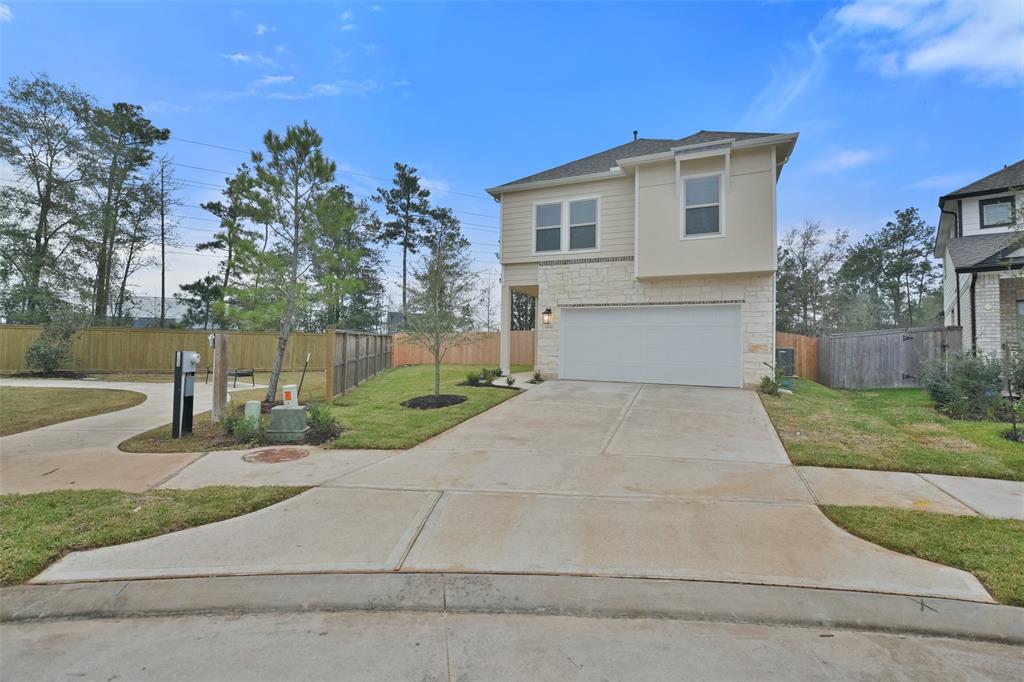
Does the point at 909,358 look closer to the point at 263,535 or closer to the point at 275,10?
the point at 263,535

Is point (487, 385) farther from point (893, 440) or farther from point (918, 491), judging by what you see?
point (918, 491)

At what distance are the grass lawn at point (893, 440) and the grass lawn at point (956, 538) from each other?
5.18ft

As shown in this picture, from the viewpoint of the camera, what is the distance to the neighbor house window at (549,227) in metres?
13.1

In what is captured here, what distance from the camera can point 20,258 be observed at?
17609mm

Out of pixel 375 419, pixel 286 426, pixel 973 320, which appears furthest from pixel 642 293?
pixel 286 426

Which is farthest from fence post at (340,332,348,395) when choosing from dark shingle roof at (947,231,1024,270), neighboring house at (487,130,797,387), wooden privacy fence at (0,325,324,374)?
dark shingle roof at (947,231,1024,270)

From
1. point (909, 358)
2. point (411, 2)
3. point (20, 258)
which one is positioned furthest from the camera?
point (20, 258)

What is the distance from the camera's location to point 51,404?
9531 mm

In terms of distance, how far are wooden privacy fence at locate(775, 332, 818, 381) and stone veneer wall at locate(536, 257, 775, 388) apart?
7104 millimetres

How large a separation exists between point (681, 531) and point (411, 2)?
10673mm

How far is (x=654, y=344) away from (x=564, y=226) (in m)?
4.13

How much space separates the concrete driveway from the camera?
9.32ft

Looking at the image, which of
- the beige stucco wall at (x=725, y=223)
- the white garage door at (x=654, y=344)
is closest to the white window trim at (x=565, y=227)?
the beige stucco wall at (x=725, y=223)

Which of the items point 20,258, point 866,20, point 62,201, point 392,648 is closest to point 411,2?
point 866,20
